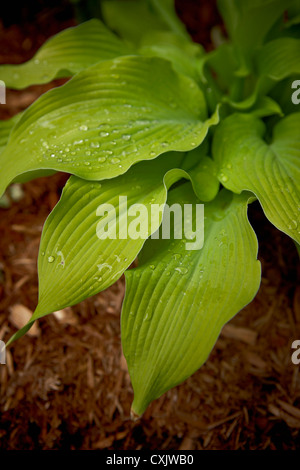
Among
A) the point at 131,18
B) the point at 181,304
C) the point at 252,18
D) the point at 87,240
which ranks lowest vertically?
the point at 181,304

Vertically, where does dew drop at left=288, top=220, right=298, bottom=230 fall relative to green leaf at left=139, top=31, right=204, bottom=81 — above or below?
below

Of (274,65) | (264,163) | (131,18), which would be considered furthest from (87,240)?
(131,18)

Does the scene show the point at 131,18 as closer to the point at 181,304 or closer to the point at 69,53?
the point at 69,53

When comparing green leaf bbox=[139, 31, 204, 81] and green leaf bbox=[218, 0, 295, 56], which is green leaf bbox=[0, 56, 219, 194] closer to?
green leaf bbox=[139, 31, 204, 81]

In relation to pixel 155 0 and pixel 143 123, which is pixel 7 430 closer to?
pixel 143 123

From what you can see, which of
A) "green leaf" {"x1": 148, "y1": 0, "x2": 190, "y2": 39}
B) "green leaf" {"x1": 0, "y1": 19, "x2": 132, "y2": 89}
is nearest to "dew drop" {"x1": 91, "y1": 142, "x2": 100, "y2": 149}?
"green leaf" {"x1": 0, "y1": 19, "x2": 132, "y2": 89}

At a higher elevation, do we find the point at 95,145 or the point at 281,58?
the point at 281,58
